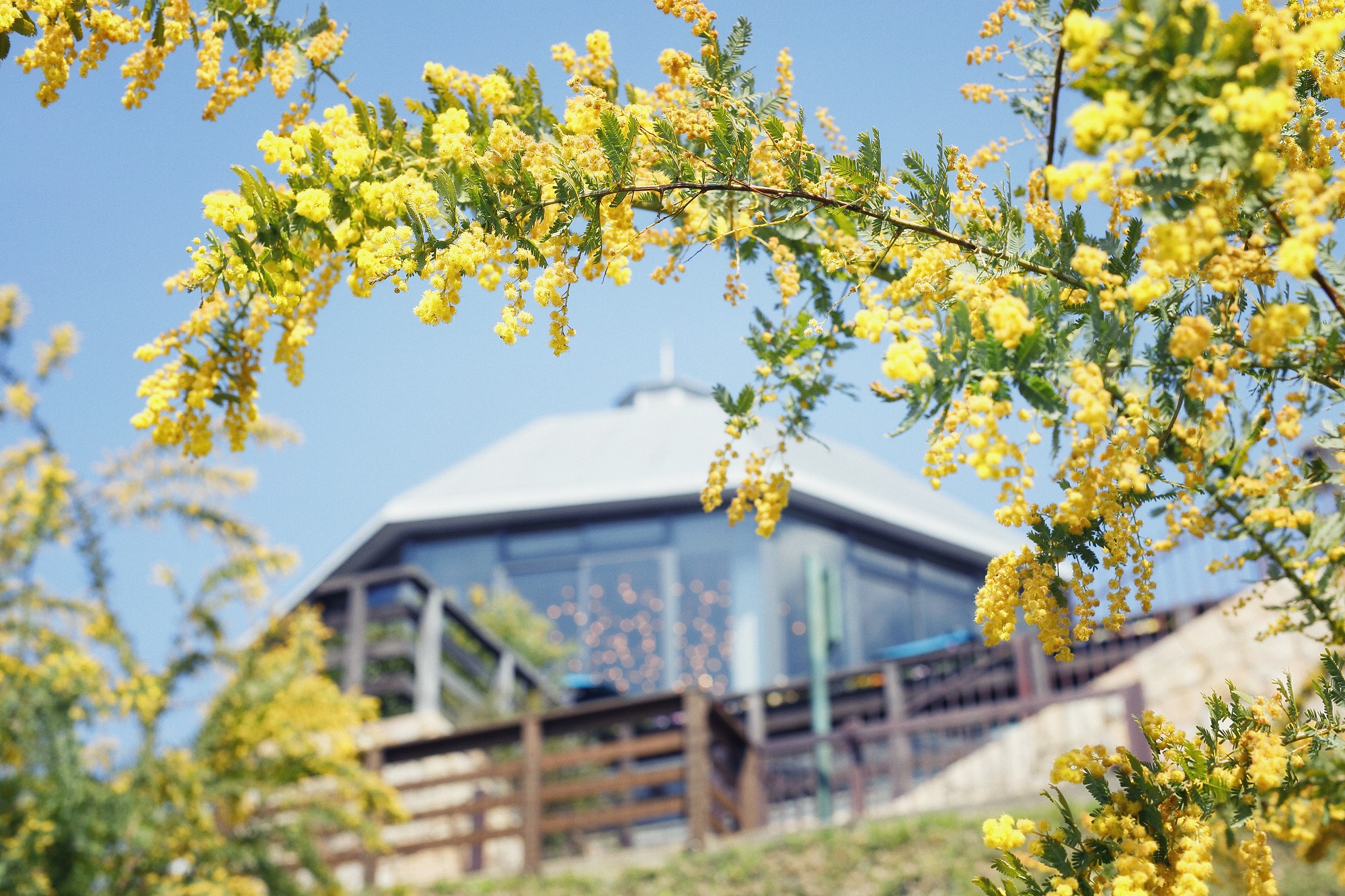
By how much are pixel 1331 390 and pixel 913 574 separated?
12.2 metres

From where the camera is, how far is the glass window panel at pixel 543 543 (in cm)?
1327

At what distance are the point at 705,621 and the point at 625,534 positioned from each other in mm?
1323

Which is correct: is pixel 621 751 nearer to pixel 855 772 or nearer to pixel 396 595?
pixel 855 772

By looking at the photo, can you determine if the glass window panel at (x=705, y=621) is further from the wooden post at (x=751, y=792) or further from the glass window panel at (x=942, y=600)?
the wooden post at (x=751, y=792)

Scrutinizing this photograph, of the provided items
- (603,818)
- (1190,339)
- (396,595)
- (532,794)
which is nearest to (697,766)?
(603,818)

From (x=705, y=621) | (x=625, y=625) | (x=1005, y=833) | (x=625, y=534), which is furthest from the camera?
(x=625, y=534)

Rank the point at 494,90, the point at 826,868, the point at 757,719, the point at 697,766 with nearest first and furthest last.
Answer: the point at 494,90 < the point at 826,868 < the point at 697,766 < the point at 757,719

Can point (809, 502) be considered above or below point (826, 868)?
above

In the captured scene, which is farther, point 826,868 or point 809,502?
point 809,502

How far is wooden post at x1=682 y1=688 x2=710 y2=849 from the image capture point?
6.85 m

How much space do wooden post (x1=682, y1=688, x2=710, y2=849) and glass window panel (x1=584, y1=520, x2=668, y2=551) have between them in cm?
574

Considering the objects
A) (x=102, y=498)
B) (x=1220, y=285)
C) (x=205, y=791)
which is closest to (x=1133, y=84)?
(x=1220, y=285)

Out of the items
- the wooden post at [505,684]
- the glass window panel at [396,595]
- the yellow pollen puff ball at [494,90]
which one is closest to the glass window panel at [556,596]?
the glass window panel at [396,595]

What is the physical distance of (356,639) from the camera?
975cm
